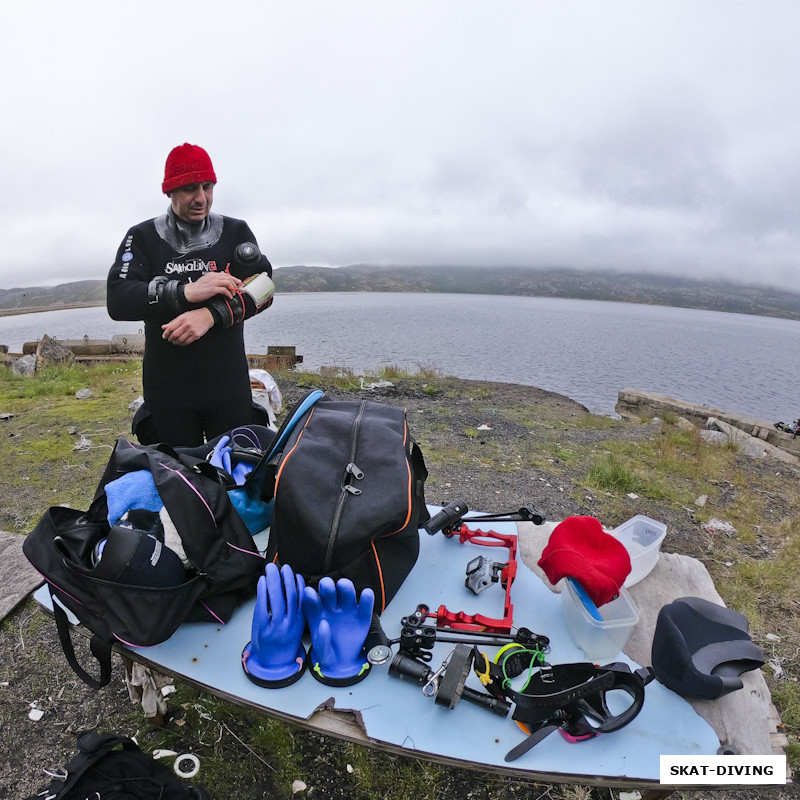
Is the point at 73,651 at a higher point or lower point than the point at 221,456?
lower

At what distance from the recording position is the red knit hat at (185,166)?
2.44 m

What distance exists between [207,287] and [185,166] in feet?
2.20

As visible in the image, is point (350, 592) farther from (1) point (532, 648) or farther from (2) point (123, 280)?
(2) point (123, 280)

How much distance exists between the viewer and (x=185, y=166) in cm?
246

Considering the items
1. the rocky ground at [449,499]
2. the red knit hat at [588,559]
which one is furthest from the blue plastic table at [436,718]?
the rocky ground at [449,499]

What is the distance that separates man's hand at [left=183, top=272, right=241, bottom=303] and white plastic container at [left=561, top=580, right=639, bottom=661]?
7.65ft

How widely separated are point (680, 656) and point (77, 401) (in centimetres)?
944

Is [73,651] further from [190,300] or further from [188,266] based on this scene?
[188,266]

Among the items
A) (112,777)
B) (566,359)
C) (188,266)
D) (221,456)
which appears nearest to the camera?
(112,777)

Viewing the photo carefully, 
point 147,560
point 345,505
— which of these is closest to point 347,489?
point 345,505

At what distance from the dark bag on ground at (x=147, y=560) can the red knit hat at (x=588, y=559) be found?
4.20 ft

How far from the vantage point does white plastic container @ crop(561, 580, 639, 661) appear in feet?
5.54

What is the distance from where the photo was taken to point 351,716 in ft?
4.84

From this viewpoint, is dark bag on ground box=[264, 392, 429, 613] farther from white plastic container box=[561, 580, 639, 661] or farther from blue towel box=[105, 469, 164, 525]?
white plastic container box=[561, 580, 639, 661]
